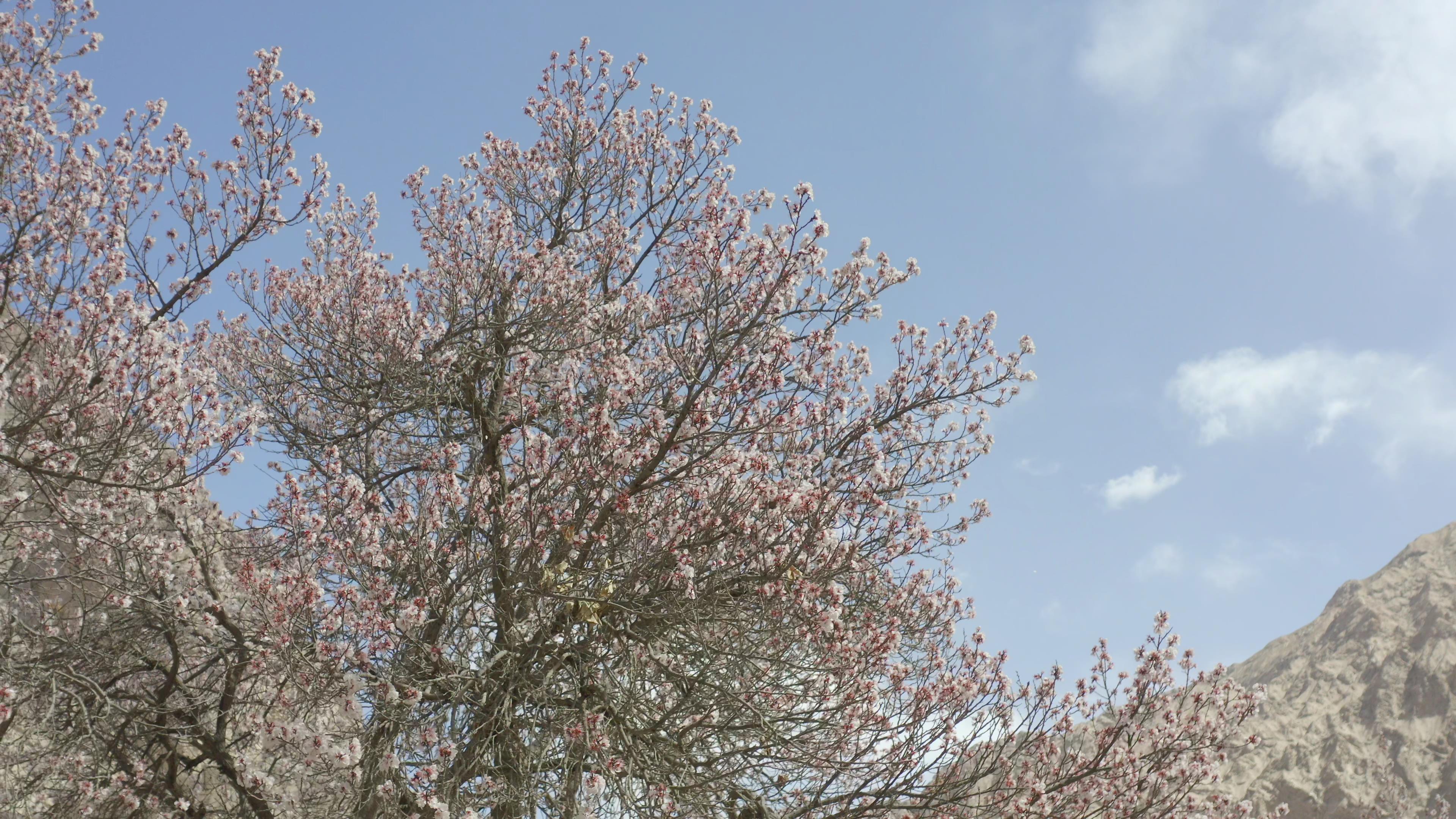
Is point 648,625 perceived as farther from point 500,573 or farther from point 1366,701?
point 1366,701

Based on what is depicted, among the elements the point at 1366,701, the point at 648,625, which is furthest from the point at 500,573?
the point at 1366,701

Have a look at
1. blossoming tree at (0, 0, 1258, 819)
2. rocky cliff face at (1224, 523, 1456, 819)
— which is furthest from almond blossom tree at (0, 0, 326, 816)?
rocky cliff face at (1224, 523, 1456, 819)

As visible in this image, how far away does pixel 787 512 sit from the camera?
6.65 meters

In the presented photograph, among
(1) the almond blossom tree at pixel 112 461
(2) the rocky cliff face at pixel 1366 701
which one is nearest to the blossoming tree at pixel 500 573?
(1) the almond blossom tree at pixel 112 461

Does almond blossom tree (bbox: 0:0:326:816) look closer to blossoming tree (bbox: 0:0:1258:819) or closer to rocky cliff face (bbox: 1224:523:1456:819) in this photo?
blossoming tree (bbox: 0:0:1258:819)

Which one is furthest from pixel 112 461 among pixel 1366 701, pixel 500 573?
pixel 1366 701

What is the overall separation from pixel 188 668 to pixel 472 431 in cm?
336

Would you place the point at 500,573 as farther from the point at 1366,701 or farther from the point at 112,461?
the point at 1366,701

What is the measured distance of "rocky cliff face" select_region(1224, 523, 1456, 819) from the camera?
16.5 metres

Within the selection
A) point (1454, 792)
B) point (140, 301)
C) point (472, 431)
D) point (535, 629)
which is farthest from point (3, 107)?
point (1454, 792)

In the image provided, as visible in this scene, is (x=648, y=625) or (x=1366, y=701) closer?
(x=648, y=625)

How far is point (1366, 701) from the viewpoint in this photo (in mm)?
17922

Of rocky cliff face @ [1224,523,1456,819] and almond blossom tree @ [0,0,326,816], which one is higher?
almond blossom tree @ [0,0,326,816]

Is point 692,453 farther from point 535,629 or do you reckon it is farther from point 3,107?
point 3,107
